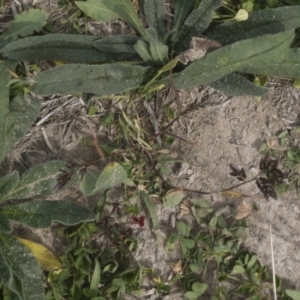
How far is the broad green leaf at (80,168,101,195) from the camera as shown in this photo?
7.21 feet

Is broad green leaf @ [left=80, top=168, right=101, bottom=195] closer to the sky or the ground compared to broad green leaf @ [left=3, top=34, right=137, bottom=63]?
closer to the ground

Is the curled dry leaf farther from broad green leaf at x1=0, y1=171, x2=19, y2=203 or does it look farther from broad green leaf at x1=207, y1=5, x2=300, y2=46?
broad green leaf at x1=207, y1=5, x2=300, y2=46

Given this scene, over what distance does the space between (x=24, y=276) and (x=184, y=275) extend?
643mm

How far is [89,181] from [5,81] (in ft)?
1.68

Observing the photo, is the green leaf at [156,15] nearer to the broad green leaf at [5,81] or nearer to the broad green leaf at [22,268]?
the broad green leaf at [5,81]

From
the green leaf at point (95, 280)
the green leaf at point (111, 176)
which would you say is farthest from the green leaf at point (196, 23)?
the green leaf at point (95, 280)

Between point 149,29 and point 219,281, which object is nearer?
point 149,29

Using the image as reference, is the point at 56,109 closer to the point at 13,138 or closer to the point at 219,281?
the point at 13,138

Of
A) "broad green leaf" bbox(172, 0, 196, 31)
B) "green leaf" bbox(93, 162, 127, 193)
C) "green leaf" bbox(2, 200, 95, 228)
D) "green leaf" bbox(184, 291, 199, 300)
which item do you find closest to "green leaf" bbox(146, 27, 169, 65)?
"broad green leaf" bbox(172, 0, 196, 31)

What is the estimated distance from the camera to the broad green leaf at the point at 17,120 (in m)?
2.16

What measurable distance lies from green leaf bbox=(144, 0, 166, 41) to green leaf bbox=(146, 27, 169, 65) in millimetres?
106

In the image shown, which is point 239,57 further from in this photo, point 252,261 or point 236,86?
point 252,261

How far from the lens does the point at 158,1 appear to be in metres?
2.24

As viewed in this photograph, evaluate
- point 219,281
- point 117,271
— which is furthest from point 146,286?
point 219,281
